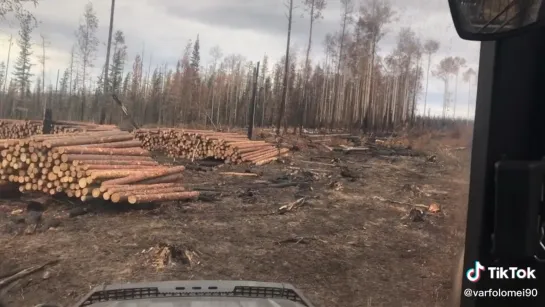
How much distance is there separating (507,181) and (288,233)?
940mm

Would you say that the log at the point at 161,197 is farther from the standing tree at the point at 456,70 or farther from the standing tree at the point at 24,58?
the standing tree at the point at 456,70

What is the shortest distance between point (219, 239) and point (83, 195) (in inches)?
25.3

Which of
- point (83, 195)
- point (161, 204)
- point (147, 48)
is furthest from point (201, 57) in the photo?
point (83, 195)

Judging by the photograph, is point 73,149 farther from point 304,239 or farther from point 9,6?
point 304,239

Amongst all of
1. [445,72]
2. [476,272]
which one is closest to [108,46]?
[445,72]

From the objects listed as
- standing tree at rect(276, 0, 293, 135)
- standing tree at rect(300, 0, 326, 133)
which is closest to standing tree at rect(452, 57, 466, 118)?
standing tree at rect(300, 0, 326, 133)

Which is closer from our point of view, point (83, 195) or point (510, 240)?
point (510, 240)

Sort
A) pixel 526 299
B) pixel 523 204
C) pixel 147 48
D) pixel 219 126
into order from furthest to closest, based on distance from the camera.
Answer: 1. pixel 219 126
2. pixel 147 48
3. pixel 526 299
4. pixel 523 204

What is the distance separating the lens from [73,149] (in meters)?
2.29

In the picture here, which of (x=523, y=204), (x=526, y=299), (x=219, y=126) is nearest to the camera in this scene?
(x=523, y=204)

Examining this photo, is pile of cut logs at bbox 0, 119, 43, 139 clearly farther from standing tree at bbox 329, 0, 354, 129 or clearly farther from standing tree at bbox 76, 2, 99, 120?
standing tree at bbox 329, 0, 354, 129

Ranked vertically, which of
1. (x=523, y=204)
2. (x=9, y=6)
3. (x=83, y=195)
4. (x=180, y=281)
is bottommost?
(x=180, y=281)

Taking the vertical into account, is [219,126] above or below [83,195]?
above

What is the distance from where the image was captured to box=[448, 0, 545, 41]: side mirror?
153 centimetres
